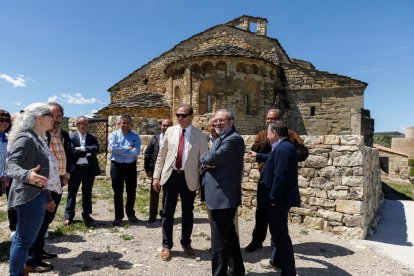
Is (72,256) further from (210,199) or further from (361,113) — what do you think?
(361,113)

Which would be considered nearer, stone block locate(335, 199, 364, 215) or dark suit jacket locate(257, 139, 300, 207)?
dark suit jacket locate(257, 139, 300, 207)

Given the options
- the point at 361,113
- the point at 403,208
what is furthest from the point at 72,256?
the point at 361,113

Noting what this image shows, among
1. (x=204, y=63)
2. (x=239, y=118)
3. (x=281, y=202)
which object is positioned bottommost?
(x=281, y=202)

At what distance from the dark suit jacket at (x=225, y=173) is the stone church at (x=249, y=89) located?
1153 cm

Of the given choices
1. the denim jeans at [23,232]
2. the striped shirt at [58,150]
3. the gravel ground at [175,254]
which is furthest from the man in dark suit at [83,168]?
the denim jeans at [23,232]

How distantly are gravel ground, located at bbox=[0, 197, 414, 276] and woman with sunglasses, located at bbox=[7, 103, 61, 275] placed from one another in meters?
0.97

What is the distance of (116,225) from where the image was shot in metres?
5.50

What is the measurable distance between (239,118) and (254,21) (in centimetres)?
950

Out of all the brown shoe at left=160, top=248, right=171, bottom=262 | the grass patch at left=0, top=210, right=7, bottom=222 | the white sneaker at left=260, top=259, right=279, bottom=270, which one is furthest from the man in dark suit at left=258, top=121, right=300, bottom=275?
the grass patch at left=0, top=210, right=7, bottom=222

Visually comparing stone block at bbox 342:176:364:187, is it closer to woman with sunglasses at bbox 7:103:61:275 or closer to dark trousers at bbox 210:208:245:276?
dark trousers at bbox 210:208:245:276

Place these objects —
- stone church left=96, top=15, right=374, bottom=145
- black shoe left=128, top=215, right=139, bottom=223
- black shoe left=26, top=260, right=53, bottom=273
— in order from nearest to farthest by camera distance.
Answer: black shoe left=26, top=260, right=53, bottom=273 → black shoe left=128, top=215, right=139, bottom=223 → stone church left=96, top=15, right=374, bottom=145

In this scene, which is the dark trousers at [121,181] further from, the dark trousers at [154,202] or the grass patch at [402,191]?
the grass patch at [402,191]

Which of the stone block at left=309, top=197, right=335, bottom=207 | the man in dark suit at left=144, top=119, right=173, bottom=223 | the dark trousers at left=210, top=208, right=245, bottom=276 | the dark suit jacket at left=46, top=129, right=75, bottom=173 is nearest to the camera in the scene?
the dark trousers at left=210, top=208, right=245, bottom=276

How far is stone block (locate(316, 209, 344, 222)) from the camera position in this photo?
17.7 ft
